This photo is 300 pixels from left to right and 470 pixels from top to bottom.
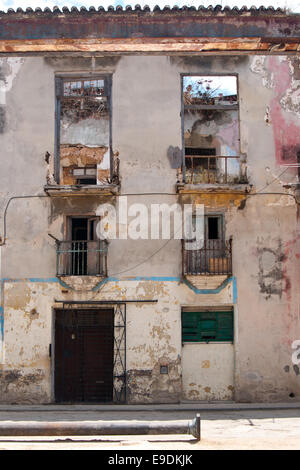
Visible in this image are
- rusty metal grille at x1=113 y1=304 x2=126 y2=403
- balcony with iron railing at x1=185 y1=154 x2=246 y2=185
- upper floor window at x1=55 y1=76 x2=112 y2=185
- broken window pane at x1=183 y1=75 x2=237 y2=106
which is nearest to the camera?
rusty metal grille at x1=113 y1=304 x2=126 y2=403

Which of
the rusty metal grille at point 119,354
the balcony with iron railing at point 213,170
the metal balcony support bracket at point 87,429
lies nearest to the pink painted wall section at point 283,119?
the balcony with iron railing at point 213,170

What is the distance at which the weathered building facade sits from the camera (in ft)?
54.3

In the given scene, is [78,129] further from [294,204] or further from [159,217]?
[294,204]

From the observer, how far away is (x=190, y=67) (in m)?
17.5

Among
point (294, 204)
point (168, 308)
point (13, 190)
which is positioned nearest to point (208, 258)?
point (168, 308)

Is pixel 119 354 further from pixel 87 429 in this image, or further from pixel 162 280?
pixel 87 429

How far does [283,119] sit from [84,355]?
886cm

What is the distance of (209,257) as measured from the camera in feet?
55.4

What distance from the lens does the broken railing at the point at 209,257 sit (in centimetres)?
1671

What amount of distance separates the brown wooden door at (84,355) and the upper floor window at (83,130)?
3.95 meters

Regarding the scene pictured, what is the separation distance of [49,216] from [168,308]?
4265 mm

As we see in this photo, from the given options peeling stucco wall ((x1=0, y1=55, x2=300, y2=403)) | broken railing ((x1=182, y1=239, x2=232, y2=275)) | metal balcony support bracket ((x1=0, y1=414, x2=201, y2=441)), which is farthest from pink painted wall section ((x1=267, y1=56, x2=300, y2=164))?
metal balcony support bracket ((x1=0, y1=414, x2=201, y2=441))

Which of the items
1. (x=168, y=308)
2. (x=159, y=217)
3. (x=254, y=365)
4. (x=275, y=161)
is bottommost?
(x=254, y=365)

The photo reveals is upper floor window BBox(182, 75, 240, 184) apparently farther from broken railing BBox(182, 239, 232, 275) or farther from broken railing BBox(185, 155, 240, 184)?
broken railing BBox(182, 239, 232, 275)
